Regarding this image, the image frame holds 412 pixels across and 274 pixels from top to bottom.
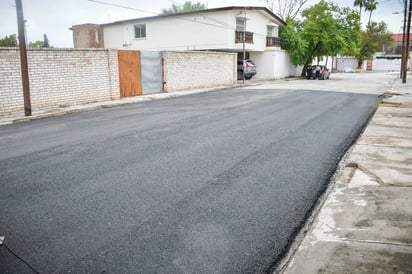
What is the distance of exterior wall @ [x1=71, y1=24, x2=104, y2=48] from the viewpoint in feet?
127

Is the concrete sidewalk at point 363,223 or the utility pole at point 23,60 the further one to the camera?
the utility pole at point 23,60

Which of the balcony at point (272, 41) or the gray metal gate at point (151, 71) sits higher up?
the balcony at point (272, 41)

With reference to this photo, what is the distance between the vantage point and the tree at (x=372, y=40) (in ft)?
218

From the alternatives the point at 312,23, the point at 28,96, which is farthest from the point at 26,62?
the point at 312,23

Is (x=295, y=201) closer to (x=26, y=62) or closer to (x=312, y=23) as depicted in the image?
(x=26, y=62)

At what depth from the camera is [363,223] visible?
376 centimetres

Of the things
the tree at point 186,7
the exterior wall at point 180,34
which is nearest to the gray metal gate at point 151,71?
the exterior wall at point 180,34

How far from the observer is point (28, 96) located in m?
12.1

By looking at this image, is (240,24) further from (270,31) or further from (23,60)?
(23,60)

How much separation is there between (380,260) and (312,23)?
36561 mm

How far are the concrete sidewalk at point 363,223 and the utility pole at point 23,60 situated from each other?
10503mm

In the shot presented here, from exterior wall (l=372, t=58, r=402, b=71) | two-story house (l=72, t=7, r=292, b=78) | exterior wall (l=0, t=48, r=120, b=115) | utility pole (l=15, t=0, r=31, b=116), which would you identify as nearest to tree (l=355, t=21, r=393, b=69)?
exterior wall (l=372, t=58, r=402, b=71)

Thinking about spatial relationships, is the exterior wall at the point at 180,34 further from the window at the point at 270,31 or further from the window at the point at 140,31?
the window at the point at 270,31

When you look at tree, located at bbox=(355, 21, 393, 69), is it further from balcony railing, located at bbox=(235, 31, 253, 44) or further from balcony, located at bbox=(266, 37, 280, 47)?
balcony railing, located at bbox=(235, 31, 253, 44)
